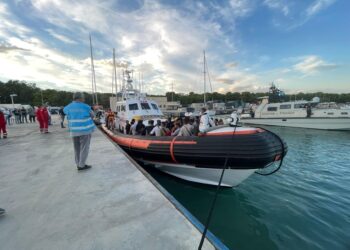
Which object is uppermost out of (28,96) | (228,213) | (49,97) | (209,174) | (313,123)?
(28,96)

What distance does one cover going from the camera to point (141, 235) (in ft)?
6.62

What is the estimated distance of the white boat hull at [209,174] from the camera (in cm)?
466

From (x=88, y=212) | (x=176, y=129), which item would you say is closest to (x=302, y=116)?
(x=176, y=129)

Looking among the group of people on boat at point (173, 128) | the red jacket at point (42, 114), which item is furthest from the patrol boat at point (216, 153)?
the red jacket at point (42, 114)

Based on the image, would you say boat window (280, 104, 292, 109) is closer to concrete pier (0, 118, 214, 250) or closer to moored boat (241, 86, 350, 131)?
moored boat (241, 86, 350, 131)

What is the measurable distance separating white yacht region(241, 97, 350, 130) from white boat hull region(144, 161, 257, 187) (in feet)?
57.8

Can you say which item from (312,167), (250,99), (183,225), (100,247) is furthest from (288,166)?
(250,99)

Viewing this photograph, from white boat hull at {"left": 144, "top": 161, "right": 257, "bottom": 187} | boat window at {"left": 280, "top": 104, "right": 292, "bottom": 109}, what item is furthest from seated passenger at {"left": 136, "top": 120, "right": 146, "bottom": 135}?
boat window at {"left": 280, "top": 104, "right": 292, "bottom": 109}

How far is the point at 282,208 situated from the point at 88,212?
408 centimetres

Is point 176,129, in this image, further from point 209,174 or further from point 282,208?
point 282,208

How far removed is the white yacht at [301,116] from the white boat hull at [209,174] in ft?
57.8

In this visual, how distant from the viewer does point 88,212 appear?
2.50m

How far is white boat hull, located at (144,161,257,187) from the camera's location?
466 centimetres

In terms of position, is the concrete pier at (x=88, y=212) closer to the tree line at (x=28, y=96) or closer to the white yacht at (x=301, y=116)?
the white yacht at (x=301, y=116)
